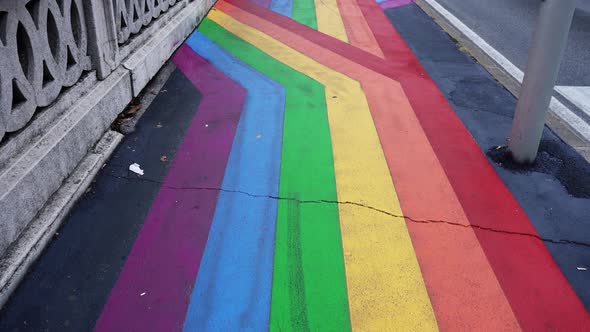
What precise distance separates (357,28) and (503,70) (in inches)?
104

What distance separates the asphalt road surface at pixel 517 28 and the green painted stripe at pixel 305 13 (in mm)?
2667

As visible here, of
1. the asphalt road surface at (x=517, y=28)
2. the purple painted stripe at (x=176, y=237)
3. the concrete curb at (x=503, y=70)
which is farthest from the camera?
the asphalt road surface at (x=517, y=28)

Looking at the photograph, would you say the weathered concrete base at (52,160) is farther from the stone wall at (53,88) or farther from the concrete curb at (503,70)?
the concrete curb at (503,70)

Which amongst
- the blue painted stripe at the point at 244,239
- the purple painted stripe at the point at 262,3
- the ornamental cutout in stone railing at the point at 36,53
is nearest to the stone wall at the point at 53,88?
the ornamental cutout in stone railing at the point at 36,53

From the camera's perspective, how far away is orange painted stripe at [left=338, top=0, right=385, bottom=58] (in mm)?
7484

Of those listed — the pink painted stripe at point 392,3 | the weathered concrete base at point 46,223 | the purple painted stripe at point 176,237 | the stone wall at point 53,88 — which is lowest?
the purple painted stripe at point 176,237

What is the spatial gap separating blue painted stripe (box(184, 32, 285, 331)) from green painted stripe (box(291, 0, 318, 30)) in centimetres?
368

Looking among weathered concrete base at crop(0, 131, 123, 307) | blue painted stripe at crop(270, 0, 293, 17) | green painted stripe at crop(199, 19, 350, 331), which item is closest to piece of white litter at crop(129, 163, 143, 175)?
weathered concrete base at crop(0, 131, 123, 307)

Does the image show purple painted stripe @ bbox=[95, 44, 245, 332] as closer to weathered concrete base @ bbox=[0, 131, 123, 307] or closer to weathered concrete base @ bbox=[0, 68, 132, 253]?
weathered concrete base @ bbox=[0, 131, 123, 307]

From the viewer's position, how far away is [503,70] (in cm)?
670

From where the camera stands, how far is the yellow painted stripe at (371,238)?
2859 millimetres

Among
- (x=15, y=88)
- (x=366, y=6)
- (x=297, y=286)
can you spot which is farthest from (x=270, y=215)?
(x=366, y=6)

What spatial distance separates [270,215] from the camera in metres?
3.66

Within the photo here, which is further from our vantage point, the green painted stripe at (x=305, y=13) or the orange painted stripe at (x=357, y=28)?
the green painted stripe at (x=305, y=13)
